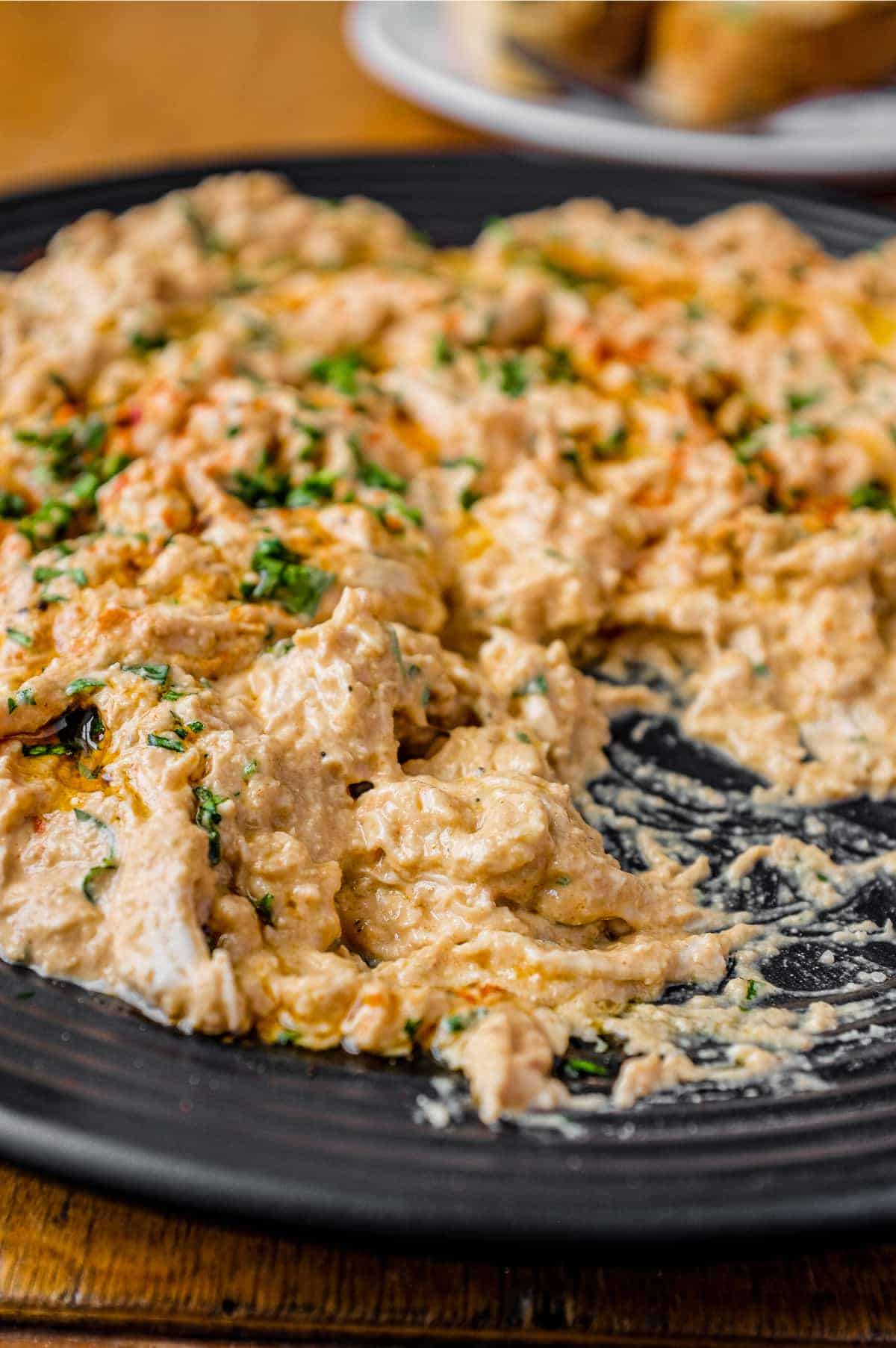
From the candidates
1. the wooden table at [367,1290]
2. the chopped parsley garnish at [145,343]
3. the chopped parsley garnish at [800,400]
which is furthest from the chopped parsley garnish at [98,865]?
the chopped parsley garnish at [800,400]

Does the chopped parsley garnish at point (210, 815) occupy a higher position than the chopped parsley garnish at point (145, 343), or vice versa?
the chopped parsley garnish at point (145, 343)

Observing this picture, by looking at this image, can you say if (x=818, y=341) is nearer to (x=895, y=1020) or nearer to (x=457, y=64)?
(x=895, y=1020)

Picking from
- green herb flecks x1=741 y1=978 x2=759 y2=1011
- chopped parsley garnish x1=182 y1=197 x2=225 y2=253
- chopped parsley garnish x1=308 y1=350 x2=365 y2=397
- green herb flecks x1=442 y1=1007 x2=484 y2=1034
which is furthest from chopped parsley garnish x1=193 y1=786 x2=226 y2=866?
chopped parsley garnish x1=182 y1=197 x2=225 y2=253

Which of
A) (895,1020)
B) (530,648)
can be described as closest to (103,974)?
(530,648)

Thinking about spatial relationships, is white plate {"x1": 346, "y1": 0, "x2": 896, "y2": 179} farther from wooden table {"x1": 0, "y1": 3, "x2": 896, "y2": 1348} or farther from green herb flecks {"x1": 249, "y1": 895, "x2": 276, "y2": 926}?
wooden table {"x1": 0, "y1": 3, "x2": 896, "y2": 1348}

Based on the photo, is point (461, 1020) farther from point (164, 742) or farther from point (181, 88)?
point (181, 88)

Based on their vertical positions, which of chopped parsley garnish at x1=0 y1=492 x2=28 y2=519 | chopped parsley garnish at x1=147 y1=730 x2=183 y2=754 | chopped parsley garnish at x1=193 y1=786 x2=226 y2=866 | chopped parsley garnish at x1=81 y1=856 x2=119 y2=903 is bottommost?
chopped parsley garnish at x1=81 y1=856 x2=119 y2=903

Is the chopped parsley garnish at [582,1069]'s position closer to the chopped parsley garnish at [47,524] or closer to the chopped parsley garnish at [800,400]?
the chopped parsley garnish at [47,524]

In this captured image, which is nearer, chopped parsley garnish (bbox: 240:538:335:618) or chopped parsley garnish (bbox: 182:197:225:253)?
chopped parsley garnish (bbox: 240:538:335:618)
